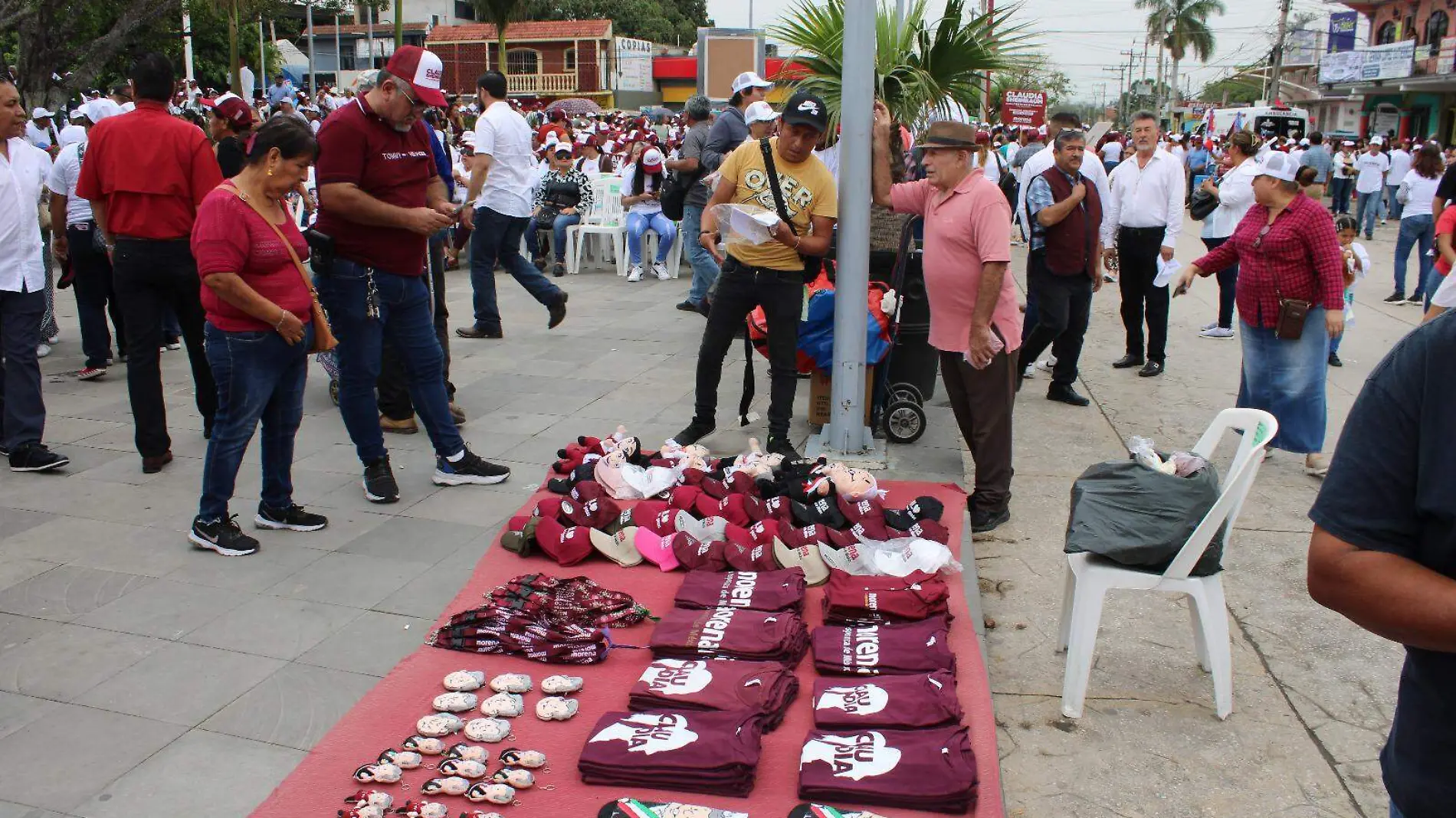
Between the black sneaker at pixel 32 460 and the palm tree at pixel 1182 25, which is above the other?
the palm tree at pixel 1182 25

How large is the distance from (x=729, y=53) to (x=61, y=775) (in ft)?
60.0

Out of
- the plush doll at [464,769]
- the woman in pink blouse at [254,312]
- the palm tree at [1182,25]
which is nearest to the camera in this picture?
the plush doll at [464,769]

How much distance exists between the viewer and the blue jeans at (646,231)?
12.5 m

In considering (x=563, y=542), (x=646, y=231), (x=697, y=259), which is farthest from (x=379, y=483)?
(x=646, y=231)

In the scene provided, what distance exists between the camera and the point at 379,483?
17.6 ft

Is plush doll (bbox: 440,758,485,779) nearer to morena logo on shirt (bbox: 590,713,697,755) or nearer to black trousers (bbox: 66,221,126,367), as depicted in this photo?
morena logo on shirt (bbox: 590,713,697,755)

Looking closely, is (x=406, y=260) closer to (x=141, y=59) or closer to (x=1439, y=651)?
(x=141, y=59)

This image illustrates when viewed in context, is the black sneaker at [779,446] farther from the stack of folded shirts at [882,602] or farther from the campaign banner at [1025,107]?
the campaign banner at [1025,107]

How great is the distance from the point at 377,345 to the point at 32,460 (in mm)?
2132

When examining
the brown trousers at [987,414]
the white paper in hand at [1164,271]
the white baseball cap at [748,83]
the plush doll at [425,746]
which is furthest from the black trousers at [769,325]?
the white baseball cap at [748,83]

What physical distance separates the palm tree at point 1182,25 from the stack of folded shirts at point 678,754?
83.1m

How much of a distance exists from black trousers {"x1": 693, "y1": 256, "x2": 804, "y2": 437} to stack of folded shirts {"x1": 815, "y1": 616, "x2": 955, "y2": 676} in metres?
2.36

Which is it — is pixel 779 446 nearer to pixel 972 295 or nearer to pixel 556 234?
pixel 972 295

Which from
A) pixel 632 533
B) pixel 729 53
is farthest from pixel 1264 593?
pixel 729 53
